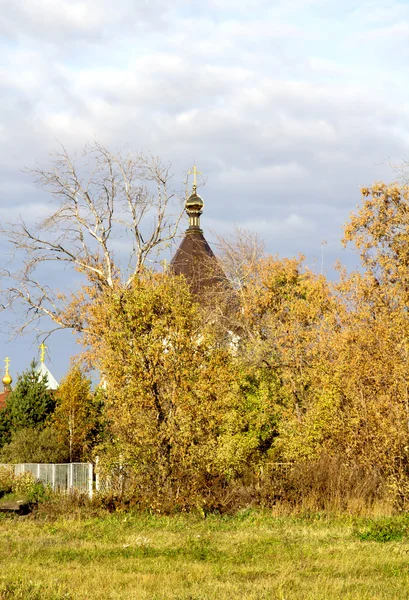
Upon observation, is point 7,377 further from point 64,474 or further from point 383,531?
point 383,531

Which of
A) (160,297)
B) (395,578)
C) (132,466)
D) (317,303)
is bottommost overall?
(395,578)

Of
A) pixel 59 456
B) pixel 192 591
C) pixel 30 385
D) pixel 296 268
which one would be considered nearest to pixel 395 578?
pixel 192 591

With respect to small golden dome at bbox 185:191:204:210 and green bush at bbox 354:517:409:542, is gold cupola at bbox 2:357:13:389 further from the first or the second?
green bush at bbox 354:517:409:542

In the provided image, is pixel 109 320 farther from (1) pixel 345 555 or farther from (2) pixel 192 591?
(2) pixel 192 591

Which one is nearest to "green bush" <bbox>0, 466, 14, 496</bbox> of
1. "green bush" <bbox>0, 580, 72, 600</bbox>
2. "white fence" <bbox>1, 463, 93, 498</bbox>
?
"white fence" <bbox>1, 463, 93, 498</bbox>

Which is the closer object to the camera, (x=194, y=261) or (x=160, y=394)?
(x=160, y=394)

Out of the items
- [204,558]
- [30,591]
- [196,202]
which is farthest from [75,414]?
[30,591]

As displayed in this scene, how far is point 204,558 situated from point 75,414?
93.6ft

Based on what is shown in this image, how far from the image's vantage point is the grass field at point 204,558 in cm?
871

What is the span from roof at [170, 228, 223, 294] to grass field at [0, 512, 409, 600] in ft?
65.0

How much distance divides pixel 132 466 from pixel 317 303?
519 inches

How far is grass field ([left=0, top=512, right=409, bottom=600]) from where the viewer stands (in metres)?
8.71

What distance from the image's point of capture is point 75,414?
38.8m

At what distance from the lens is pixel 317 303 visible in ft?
92.6
